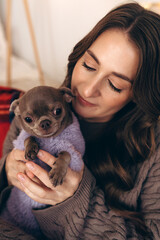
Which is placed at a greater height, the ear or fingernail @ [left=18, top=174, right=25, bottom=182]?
the ear

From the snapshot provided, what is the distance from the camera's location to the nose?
97cm

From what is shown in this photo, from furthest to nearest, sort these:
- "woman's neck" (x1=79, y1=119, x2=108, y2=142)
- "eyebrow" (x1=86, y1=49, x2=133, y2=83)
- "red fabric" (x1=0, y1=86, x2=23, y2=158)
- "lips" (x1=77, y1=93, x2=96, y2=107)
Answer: "red fabric" (x1=0, y1=86, x2=23, y2=158) → "woman's neck" (x1=79, y1=119, x2=108, y2=142) → "lips" (x1=77, y1=93, x2=96, y2=107) → "eyebrow" (x1=86, y1=49, x2=133, y2=83)

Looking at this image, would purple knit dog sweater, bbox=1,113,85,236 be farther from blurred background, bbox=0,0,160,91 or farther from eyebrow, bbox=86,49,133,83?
blurred background, bbox=0,0,160,91

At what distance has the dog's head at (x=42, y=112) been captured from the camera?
89 cm

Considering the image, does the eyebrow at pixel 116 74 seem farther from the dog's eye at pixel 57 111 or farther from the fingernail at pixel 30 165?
the fingernail at pixel 30 165

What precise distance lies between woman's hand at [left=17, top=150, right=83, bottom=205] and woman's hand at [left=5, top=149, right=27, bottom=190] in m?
0.05

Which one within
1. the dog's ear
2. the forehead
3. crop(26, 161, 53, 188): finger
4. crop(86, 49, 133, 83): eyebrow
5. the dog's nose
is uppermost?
the forehead

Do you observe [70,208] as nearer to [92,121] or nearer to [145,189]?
[145,189]

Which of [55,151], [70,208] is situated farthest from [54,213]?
[55,151]

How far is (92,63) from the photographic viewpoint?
97cm

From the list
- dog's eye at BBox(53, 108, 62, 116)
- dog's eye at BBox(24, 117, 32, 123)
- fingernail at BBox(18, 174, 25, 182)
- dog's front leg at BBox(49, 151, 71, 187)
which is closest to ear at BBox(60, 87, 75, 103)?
dog's eye at BBox(53, 108, 62, 116)

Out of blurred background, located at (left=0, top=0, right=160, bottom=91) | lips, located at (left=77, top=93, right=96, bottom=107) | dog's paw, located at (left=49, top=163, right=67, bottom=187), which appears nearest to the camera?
dog's paw, located at (left=49, top=163, right=67, bottom=187)

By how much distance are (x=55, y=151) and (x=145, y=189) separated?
499mm

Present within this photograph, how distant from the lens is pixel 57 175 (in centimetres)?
83
